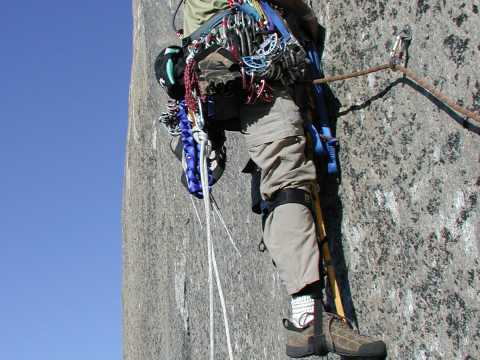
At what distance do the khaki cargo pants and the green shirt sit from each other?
2.08ft

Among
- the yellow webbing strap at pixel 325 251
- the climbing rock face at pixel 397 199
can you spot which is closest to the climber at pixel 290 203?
the yellow webbing strap at pixel 325 251

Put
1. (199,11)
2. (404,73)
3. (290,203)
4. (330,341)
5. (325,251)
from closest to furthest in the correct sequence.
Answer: (330,341) → (404,73) → (290,203) → (325,251) → (199,11)

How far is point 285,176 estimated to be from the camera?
3.91 metres

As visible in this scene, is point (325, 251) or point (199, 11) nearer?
point (325, 251)

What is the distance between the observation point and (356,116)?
163 inches

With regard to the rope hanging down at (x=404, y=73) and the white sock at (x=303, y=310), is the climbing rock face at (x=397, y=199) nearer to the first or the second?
the rope hanging down at (x=404, y=73)

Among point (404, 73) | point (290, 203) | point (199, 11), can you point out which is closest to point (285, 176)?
point (290, 203)

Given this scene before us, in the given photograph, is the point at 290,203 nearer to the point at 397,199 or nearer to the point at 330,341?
the point at 397,199

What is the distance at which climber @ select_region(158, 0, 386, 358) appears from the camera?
3.66 m

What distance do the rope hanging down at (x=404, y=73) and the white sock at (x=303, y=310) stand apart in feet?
4.01

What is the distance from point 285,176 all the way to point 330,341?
91 cm

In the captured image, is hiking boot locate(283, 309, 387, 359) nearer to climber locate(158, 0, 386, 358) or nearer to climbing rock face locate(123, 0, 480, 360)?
climber locate(158, 0, 386, 358)

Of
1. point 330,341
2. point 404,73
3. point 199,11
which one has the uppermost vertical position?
point 199,11

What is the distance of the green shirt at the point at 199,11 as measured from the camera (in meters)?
4.30
